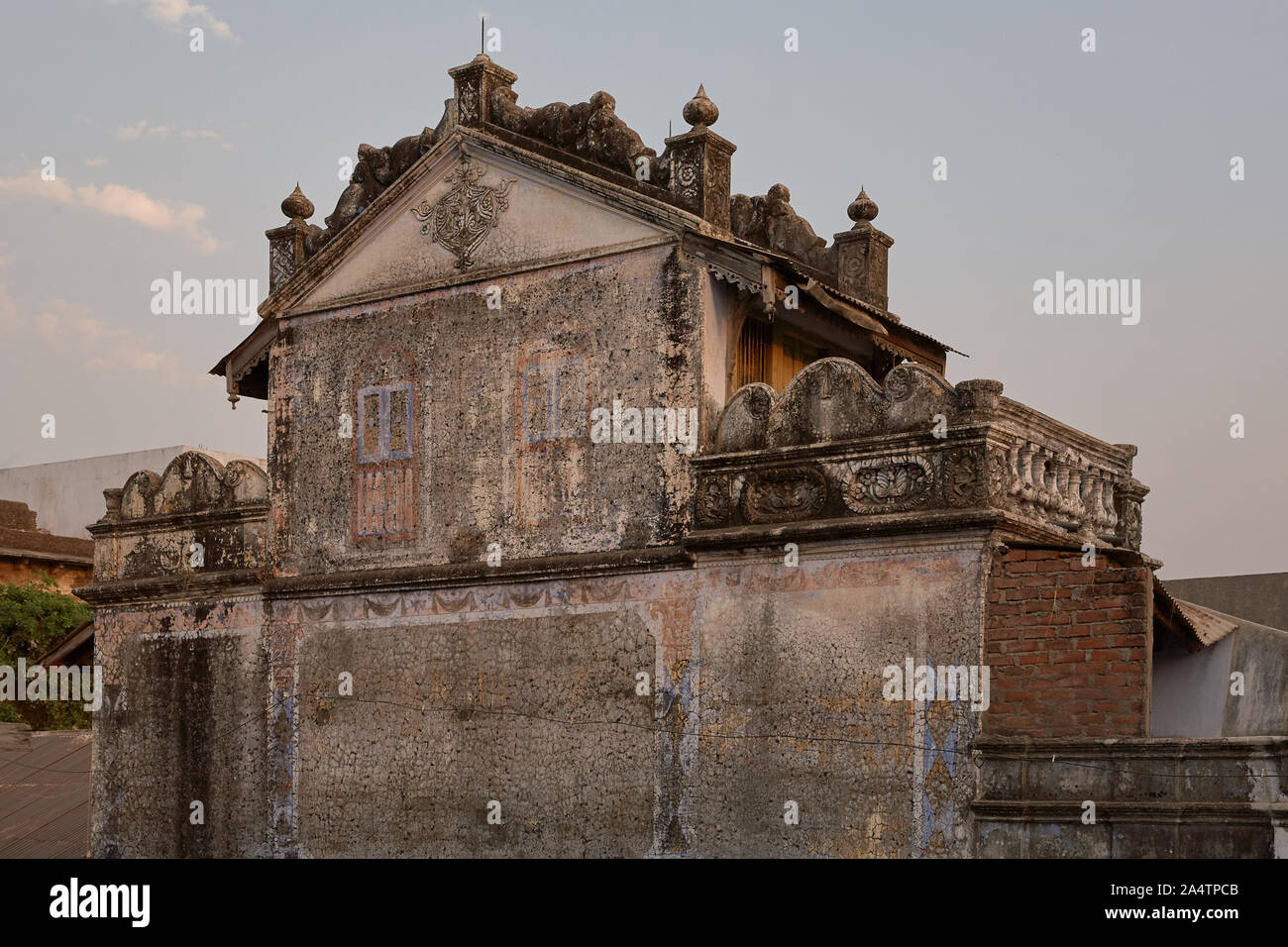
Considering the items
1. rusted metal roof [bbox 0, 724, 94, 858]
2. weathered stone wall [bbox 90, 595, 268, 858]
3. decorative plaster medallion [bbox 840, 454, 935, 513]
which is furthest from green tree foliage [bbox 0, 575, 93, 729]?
decorative plaster medallion [bbox 840, 454, 935, 513]

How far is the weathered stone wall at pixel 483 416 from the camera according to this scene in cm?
1315

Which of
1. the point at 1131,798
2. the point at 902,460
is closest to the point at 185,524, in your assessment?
the point at 902,460

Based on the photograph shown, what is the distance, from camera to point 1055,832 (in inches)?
420

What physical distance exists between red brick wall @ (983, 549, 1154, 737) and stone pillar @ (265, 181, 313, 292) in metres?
7.60

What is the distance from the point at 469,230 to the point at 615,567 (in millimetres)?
3412

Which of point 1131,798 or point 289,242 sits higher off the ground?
point 289,242

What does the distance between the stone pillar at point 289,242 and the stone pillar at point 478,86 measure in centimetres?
208

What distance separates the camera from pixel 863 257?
14742 mm

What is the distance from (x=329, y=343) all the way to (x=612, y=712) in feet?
15.1

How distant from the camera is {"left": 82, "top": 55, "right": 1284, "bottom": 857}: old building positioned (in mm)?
11195

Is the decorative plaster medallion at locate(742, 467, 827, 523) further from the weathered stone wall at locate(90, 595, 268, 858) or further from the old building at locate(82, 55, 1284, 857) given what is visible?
the weathered stone wall at locate(90, 595, 268, 858)

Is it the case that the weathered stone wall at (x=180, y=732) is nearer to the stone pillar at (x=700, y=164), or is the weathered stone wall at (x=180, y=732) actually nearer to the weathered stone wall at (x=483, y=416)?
the weathered stone wall at (x=483, y=416)

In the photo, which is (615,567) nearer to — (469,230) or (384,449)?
(384,449)
